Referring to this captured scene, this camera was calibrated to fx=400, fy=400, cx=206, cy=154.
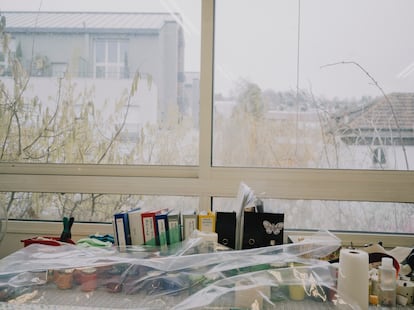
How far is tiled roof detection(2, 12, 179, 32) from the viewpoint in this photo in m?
2.17

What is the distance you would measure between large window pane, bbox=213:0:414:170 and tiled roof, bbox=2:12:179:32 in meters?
0.38

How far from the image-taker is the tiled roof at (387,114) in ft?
6.61

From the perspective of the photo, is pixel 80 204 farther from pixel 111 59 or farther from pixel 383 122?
pixel 383 122

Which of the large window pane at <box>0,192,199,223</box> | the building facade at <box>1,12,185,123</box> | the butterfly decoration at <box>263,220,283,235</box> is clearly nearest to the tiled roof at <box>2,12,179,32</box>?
the building facade at <box>1,12,185,123</box>

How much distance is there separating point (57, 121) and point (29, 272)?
106 cm

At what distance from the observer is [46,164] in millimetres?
2240

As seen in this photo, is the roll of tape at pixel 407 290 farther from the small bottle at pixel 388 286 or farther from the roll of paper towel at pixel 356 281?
the roll of paper towel at pixel 356 281

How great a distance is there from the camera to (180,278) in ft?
4.39

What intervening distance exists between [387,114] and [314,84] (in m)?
0.40

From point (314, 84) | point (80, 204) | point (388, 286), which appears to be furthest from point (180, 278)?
point (314, 84)

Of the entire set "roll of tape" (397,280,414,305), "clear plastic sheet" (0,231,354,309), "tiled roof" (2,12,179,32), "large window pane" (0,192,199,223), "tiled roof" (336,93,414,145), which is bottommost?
"roll of tape" (397,280,414,305)

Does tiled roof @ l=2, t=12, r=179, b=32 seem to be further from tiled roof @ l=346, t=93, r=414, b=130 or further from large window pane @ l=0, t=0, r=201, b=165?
tiled roof @ l=346, t=93, r=414, b=130

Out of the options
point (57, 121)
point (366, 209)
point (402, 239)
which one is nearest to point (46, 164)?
point (57, 121)

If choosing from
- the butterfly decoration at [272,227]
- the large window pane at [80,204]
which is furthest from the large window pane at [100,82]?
the butterfly decoration at [272,227]
